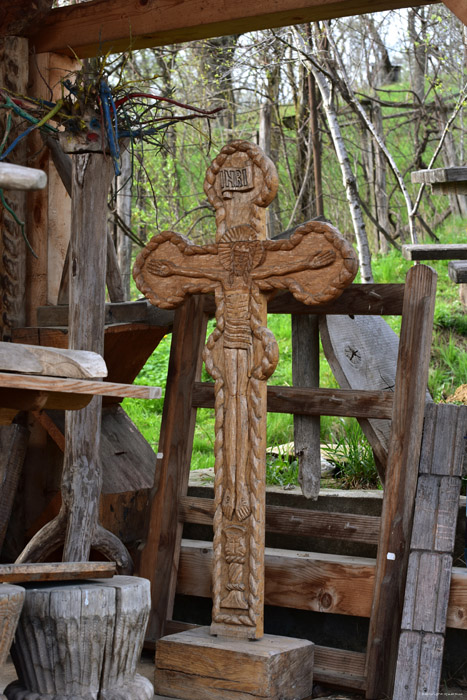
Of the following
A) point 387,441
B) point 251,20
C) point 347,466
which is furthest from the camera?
point 347,466

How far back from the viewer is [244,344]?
152 inches

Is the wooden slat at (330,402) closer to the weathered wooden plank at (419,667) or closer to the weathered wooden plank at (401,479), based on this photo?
the weathered wooden plank at (401,479)

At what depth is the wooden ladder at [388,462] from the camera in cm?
388

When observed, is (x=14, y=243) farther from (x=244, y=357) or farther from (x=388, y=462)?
(x=388, y=462)

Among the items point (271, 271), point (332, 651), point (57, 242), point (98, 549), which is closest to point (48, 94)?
point (57, 242)

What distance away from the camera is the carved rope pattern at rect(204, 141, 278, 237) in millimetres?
3854

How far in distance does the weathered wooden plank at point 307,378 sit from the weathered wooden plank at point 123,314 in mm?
918

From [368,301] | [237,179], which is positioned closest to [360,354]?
[368,301]

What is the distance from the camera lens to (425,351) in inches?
157

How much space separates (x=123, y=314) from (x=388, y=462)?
73.1 inches

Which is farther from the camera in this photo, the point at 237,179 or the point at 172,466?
the point at 172,466

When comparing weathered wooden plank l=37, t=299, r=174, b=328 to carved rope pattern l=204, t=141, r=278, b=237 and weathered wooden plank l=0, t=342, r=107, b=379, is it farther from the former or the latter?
weathered wooden plank l=0, t=342, r=107, b=379

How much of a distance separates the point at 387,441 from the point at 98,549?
154cm

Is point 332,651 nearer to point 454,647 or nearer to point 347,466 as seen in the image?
point 454,647
